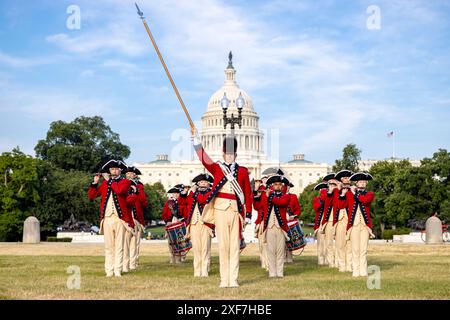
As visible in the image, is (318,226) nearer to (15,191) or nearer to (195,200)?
(195,200)

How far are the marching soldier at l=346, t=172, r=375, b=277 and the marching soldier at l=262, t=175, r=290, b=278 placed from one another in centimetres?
158

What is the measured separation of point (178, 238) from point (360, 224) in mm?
6586

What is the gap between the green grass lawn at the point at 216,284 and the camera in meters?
13.2

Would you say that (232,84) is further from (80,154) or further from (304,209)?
(80,154)

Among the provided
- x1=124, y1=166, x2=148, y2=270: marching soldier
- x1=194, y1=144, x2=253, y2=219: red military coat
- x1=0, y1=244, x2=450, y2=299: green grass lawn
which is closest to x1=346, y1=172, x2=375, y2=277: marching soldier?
x1=0, y1=244, x2=450, y2=299: green grass lawn

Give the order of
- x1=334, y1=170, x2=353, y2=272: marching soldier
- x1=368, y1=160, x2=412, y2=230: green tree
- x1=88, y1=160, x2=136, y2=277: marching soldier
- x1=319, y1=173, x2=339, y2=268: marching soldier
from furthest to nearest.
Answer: x1=368, y1=160, x2=412, y2=230: green tree
x1=319, y1=173, x2=339, y2=268: marching soldier
x1=334, y1=170, x2=353, y2=272: marching soldier
x1=88, y1=160, x2=136, y2=277: marching soldier

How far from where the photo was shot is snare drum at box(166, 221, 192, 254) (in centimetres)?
2245

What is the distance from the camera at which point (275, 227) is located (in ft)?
57.1

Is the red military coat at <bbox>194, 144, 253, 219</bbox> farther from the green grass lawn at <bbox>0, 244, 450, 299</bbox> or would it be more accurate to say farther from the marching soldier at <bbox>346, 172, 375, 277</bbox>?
the marching soldier at <bbox>346, 172, 375, 277</bbox>

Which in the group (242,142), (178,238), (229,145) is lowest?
(178,238)

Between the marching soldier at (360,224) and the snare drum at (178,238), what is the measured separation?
5924 mm

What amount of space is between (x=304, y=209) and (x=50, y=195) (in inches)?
1749

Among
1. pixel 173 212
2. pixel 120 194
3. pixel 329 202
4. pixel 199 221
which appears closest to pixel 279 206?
pixel 199 221

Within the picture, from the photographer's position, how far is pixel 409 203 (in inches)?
2387
